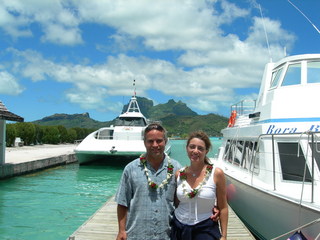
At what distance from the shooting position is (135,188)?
3012 mm

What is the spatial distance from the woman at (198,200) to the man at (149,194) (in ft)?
0.30

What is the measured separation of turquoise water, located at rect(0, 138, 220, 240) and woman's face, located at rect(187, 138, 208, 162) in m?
1.58

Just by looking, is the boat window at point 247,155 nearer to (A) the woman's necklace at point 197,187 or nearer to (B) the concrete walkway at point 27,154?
(A) the woman's necklace at point 197,187

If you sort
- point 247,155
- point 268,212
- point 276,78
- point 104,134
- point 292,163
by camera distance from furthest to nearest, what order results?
point 104,134
point 247,155
point 276,78
point 292,163
point 268,212

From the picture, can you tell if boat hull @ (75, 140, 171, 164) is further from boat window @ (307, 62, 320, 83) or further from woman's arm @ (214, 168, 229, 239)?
woman's arm @ (214, 168, 229, 239)

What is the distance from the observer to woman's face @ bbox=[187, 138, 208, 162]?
3096mm

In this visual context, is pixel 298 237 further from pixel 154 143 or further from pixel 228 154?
pixel 228 154

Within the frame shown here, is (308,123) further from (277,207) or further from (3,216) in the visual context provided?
(3,216)

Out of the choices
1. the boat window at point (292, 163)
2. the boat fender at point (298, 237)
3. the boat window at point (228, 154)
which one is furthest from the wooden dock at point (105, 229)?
the boat window at point (228, 154)

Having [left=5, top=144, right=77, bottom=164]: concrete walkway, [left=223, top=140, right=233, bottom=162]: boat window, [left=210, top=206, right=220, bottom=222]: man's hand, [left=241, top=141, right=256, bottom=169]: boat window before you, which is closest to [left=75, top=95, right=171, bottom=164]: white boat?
[left=5, top=144, right=77, bottom=164]: concrete walkway

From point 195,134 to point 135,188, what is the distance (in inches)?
29.4

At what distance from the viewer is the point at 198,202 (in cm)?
302

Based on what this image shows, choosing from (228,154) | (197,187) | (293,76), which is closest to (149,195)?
(197,187)

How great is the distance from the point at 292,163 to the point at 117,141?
15.0 meters
